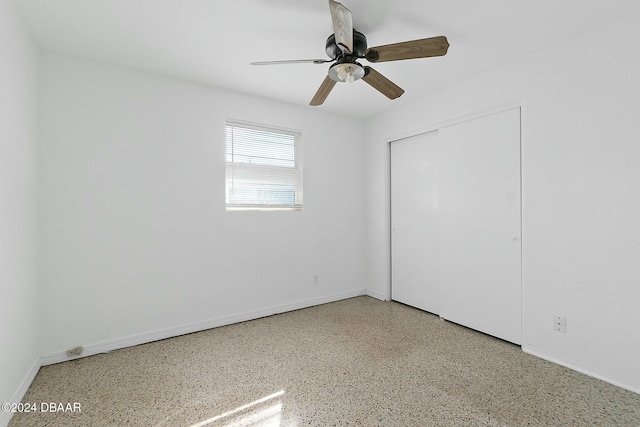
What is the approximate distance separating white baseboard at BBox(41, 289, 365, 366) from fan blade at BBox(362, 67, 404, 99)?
256cm

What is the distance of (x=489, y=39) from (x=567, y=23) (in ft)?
1.56

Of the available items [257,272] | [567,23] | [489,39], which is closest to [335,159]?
[257,272]

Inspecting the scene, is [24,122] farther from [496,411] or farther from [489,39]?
[496,411]

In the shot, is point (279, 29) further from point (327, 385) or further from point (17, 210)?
point (327, 385)

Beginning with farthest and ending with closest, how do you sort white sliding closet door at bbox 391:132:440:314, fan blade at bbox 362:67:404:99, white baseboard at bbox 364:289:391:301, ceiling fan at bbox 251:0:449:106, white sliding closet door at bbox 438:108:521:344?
1. white baseboard at bbox 364:289:391:301
2. white sliding closet door at bbox 391:132:440:314
3. white sliding closet door at bbox 438:108:521:344
4. fan blade at bbox 362:67:404:99
5. ceiling fan at bbox 251:0:449:106

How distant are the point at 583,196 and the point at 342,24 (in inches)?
84.0

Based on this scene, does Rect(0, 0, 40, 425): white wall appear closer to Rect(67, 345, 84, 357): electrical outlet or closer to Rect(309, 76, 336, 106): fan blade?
Rect(67, 345, 84, 357): electrical outlet

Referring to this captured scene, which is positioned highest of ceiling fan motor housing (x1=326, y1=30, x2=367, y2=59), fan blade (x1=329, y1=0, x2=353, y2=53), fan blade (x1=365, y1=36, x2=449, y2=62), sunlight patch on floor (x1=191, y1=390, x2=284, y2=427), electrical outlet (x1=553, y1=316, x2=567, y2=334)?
ceiling fan motor housing (x1=326, y1=30, x2=367, y2=59)

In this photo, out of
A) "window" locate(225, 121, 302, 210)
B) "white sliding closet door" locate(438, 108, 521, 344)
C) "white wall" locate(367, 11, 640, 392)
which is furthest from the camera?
"window" locate(225, 121, 302, 210)

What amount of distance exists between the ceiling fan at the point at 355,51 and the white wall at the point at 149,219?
4.56ft

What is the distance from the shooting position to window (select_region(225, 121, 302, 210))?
3.24 m

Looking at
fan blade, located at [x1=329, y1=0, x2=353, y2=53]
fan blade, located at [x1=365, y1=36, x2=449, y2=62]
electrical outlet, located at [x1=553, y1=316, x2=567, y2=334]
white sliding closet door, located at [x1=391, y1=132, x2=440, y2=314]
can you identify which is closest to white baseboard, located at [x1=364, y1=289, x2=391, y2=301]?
white sliding closet door, located at [x1=391, y1=132, x2=440, y2=314]

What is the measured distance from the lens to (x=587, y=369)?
7.09 feet

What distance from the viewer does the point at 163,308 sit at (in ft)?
9.18
